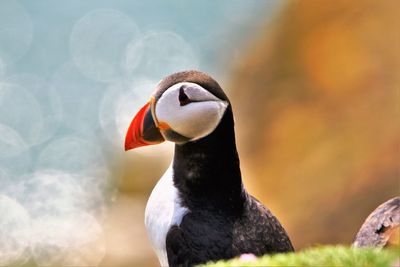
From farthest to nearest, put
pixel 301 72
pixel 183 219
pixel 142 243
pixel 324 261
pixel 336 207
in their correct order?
1. pixel 142 243
2. pixel 301 72
3. pixel 336 207
4. pixel 183 219
5. pixel 324 261

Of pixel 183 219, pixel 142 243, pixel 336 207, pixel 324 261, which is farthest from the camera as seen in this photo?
pixel 142 243

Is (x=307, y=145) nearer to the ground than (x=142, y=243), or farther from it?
farther from it

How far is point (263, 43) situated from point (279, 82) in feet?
2.34

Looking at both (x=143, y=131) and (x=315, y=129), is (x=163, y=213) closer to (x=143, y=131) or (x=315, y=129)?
(x=143, y=131)

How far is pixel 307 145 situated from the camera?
26.3 feet

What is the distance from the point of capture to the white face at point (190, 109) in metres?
3.79

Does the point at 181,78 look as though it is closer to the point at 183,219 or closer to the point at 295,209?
the point at 183,219

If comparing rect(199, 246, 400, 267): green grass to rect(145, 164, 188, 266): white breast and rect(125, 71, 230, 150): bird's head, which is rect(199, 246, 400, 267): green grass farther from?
rect(125, 71, 230, 150): bird's head

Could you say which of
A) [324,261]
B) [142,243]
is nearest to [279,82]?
[142,243]

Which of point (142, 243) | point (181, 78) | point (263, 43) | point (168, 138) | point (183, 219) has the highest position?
point (263, 43)

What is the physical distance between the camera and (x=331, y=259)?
2975mm

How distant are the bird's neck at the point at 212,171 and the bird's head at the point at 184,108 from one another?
53mm

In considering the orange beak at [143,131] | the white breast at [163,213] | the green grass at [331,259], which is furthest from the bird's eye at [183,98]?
the green grass at [331,259]

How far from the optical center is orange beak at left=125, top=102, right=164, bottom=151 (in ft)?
12.9
